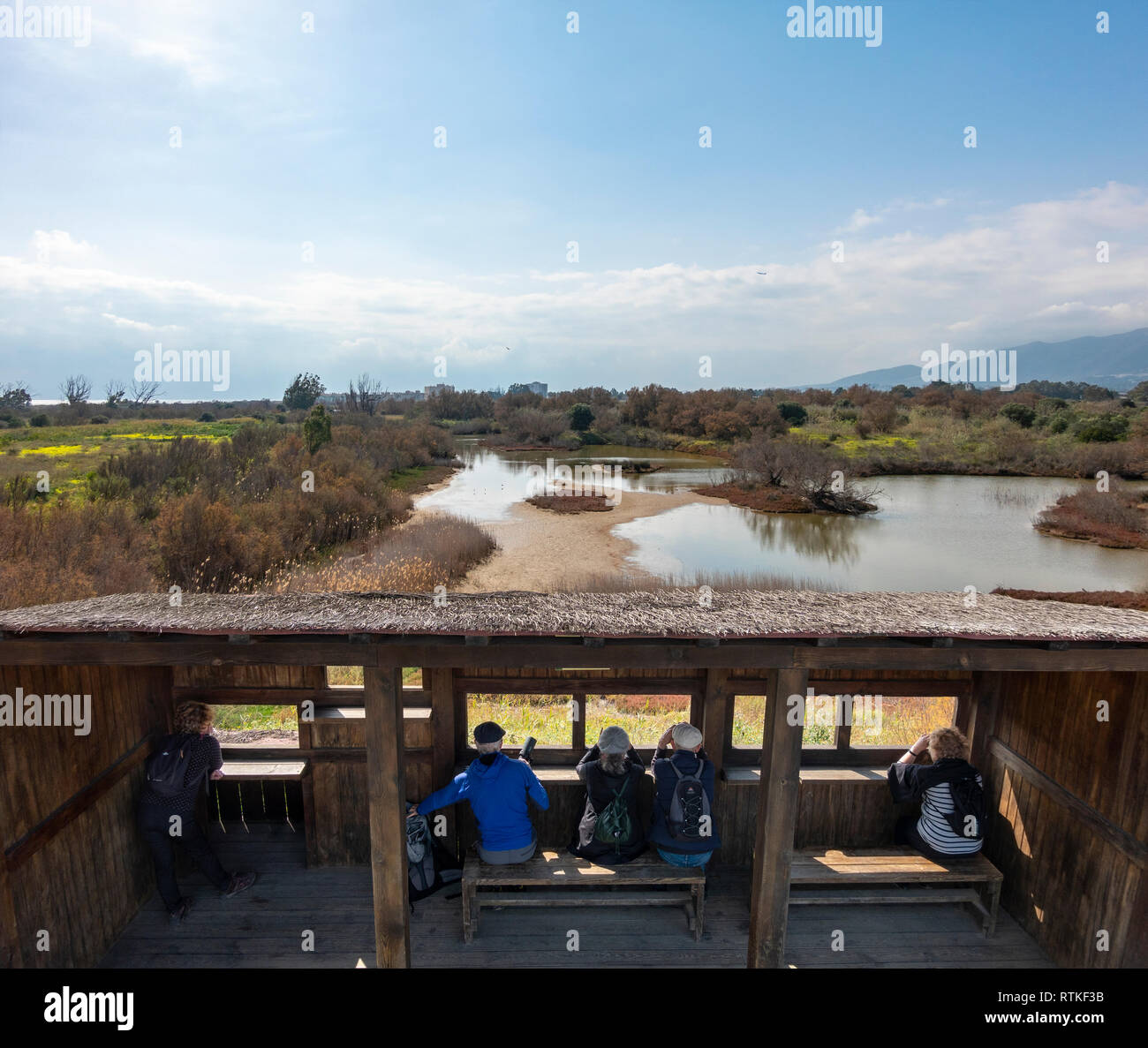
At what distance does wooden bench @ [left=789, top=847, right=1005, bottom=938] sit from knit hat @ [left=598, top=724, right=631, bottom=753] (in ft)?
4.68

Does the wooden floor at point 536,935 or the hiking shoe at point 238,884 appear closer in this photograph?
the wooden floor at point 536,935

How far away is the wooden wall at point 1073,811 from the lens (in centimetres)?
404

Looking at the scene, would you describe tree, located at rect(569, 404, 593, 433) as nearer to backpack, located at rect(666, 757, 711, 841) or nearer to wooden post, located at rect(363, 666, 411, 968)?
backpack, located at rect(666, 757, 711, 841)

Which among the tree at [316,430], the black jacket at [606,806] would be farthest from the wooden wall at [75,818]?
the tree at [316,430]

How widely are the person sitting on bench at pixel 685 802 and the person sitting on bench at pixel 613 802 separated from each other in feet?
0.57

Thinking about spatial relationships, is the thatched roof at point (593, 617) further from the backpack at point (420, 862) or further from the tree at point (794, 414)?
the tree at point (794, 414)

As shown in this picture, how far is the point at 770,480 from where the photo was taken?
39188mm

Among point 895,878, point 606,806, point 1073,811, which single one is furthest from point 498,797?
point 1073,811

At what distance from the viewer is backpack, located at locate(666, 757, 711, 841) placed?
4.50m

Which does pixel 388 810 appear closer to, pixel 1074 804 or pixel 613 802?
pixel 613 802

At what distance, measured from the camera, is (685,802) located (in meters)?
4.51

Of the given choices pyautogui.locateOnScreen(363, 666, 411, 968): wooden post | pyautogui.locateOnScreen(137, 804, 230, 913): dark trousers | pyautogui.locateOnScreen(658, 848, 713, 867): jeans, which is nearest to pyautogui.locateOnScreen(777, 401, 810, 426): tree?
pyautogui.locateOnScreen(658, 848, 713, 867): jeans

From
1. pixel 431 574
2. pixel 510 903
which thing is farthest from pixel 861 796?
pixel 431 574

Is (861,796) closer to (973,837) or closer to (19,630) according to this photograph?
(973,837)
